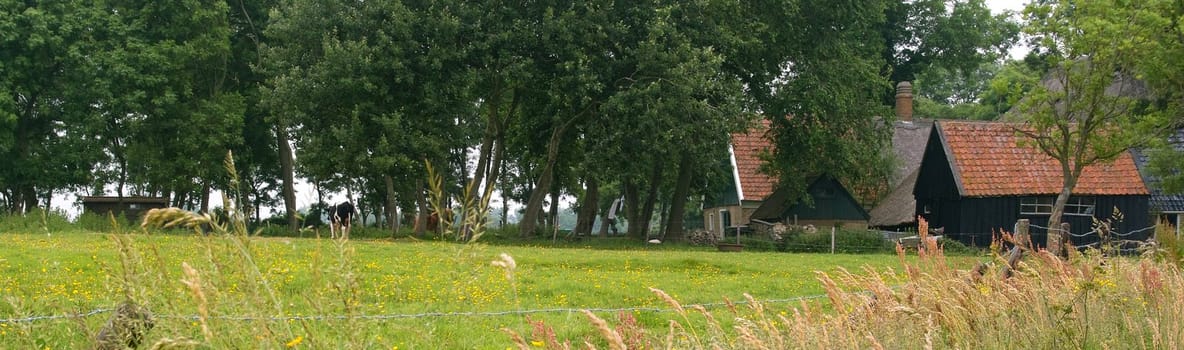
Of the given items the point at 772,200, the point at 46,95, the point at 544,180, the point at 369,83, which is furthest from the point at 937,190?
the point at 46,95

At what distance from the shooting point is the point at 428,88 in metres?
31.0

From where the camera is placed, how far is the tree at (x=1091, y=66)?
29047 mm

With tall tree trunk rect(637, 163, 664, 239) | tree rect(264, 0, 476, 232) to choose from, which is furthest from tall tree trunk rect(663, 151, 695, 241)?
tree rect(264, 0, 476, 232)

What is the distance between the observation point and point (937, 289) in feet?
23.1

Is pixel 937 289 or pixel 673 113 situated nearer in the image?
pixel 937 289

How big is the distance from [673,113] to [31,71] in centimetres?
2450

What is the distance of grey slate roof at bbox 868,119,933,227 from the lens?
4500 centimetres

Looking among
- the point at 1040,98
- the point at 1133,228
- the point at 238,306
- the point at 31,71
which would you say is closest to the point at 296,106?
the point at 31,71

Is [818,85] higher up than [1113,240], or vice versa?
[818,85]

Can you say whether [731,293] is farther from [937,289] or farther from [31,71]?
[31,71]

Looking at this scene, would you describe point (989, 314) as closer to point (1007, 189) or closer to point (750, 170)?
point (1007, 189)

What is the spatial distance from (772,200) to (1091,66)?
60.1ft

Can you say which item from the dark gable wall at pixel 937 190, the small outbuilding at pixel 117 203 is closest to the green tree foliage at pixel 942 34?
the dark gable wall at pixel 937 190

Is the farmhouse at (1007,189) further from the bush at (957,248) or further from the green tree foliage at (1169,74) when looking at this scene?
the green tree foliage at (1169,74)
